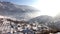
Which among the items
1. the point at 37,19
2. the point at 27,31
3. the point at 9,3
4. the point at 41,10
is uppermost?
the point at 9,3

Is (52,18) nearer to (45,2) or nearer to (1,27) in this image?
(45,2)

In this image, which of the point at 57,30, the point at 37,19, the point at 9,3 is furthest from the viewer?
the point at 9,3

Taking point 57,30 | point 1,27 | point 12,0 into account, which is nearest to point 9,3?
point 12,0

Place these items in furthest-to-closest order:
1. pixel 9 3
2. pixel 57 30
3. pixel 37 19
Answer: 1. pixel 9 3
2. pixel 37 19
3. pixel 57 30

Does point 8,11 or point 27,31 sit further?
point 8,11

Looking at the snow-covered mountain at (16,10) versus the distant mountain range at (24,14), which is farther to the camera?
the snow-covered mountain at (16,10)

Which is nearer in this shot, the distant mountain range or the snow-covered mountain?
the distant mountain range

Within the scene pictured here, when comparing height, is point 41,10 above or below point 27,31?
above
